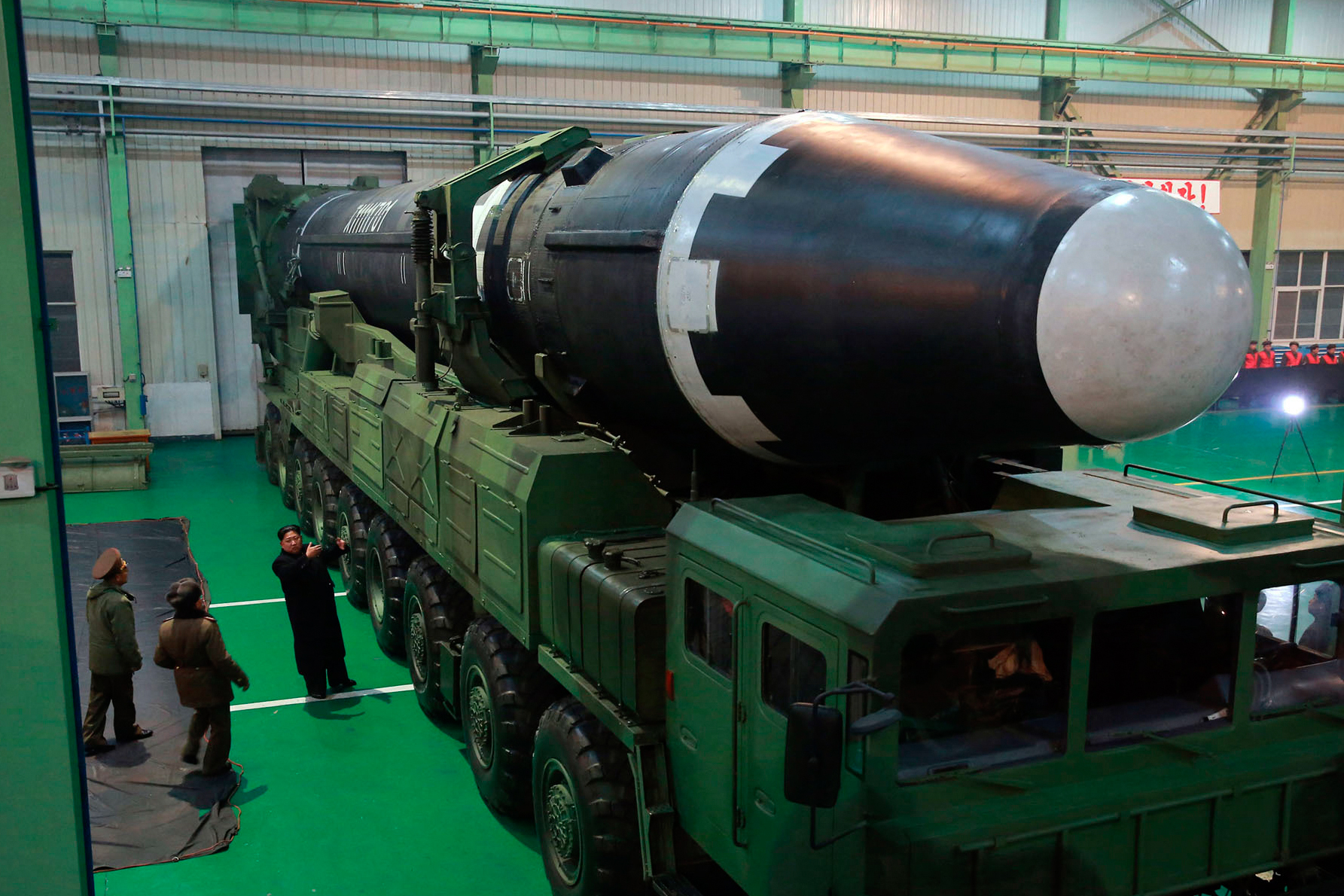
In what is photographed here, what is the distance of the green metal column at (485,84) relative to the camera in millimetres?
16734

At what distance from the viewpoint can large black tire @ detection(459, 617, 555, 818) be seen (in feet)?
17.5

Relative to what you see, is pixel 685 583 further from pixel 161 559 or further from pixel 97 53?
pixel 97 53

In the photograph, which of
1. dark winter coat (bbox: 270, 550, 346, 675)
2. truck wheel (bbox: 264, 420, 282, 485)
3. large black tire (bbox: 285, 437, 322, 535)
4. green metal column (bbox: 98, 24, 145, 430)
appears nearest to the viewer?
dark winter coat (bbox: 270, 550, 346, 675)

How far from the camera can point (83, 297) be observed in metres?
16.0

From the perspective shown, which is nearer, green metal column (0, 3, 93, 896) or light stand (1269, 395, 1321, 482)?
green metal column (0, 3, 93, 896)

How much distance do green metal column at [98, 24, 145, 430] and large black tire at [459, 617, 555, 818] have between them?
1252 centimetres

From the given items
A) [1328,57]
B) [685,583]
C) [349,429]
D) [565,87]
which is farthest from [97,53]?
[1328,57]

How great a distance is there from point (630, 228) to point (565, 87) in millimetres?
13913

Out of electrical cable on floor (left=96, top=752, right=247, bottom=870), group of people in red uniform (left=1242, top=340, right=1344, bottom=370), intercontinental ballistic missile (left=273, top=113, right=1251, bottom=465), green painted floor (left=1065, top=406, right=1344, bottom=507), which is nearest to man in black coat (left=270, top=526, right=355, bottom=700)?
electrical cable on floor (left=96, top=752, right=247, bottom=870)

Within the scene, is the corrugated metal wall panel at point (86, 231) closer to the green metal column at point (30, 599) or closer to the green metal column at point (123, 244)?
the green metal column at point (123, 244)

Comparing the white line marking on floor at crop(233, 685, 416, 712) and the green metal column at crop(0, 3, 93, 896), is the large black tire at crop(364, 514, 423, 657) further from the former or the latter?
the green metal column at crop(0, 3, 93, 896)

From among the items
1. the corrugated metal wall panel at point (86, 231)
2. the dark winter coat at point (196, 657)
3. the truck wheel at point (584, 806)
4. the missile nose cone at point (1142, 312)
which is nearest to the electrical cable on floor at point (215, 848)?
the dark winter coat at point (196, 657)

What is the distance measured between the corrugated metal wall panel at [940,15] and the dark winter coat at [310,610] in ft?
47.1

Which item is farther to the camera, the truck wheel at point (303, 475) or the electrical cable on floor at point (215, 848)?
the truck wheel at point (303, 475)
